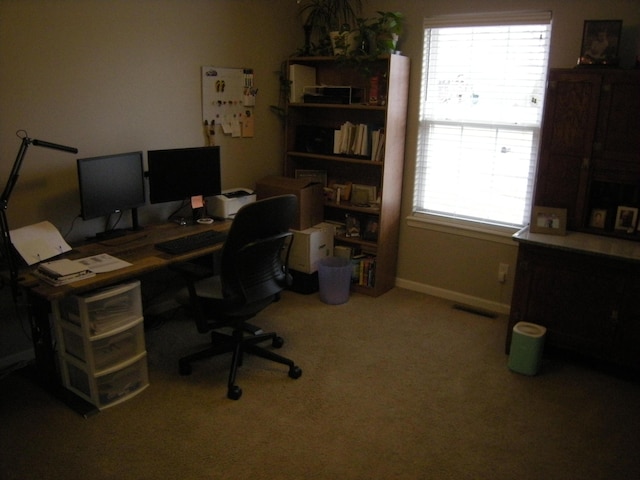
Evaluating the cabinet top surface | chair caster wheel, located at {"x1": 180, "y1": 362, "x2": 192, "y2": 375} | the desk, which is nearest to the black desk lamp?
the desk

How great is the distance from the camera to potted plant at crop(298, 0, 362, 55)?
4270 mm

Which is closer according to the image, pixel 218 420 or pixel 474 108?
pixel 218 420

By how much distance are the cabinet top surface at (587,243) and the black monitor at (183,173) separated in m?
2.01

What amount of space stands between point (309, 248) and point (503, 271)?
145 cm

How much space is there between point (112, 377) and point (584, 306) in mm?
2611

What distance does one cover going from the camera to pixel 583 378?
3.10 meters

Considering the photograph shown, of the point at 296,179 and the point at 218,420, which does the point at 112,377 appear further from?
the point at 296,179

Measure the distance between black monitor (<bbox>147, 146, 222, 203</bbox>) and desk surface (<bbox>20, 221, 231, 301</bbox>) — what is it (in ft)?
0.71

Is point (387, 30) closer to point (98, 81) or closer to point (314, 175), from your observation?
point (314, 175)

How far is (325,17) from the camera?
4.36 meters

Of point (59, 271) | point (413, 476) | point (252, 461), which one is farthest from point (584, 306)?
point (59, 271)

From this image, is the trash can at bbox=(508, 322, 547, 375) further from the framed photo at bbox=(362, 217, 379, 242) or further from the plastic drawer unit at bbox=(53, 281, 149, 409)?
the plastic drawer unit at bbox=(53, 281, 149, 409)

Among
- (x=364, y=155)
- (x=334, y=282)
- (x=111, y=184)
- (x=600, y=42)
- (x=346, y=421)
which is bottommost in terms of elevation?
(x=346, y=421)

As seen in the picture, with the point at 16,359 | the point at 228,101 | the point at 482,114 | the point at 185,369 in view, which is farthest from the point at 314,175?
the point at 16,359
